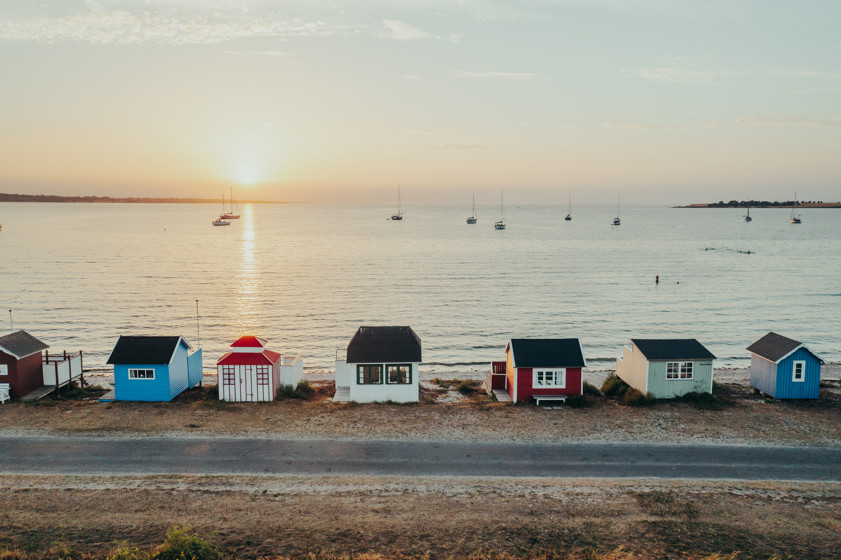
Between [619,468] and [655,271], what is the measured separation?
7704cm

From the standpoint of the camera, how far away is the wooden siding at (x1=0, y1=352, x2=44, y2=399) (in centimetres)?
2798

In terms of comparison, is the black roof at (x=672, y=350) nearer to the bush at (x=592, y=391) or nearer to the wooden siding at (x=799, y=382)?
the bush at (x=592, y=391)

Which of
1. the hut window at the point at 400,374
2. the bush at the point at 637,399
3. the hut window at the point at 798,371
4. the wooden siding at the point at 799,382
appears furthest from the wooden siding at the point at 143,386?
the hut window at the point at 798,371

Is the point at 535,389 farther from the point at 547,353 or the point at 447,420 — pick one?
the point at 447,420

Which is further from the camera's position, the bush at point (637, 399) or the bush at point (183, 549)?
the bush at point (637, 399)

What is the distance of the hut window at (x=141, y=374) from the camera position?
1100 inches

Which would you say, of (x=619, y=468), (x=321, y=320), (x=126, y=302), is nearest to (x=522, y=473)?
(x=619, y=468)

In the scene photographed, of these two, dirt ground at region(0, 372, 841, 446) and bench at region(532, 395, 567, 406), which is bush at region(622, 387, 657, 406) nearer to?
dirt ground at region(0, 372, 841, 446)

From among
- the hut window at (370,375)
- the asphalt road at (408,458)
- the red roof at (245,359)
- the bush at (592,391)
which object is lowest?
the bush at (592,391)

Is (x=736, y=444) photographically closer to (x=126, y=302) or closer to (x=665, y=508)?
(x=665, y=508)

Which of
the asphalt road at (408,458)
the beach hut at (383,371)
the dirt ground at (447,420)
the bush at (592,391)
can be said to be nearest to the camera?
the asphalt road at (408,458)

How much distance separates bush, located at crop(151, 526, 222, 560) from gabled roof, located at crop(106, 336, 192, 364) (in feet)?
53.3

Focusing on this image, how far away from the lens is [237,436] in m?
23.1

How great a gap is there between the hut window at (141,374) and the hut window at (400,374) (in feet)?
38.5
